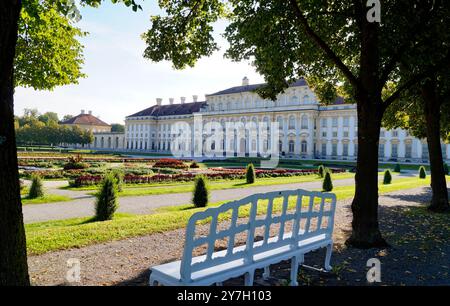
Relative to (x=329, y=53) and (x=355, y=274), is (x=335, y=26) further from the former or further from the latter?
(x=355, y=274)

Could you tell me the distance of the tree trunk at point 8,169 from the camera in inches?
121

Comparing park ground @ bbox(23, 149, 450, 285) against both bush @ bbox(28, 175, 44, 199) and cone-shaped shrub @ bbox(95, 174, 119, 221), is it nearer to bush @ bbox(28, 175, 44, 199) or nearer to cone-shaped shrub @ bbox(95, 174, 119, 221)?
cone-shaped shrub @ bbox(95, 174, 119, 221)

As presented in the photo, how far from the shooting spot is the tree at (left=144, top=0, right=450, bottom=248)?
6.73 metres

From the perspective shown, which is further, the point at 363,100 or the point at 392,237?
the point at 392,237

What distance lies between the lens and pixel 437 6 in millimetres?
7734

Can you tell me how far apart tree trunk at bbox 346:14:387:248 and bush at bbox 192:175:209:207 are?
5.44 m

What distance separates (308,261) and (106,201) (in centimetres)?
545

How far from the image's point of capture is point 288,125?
65.2 m

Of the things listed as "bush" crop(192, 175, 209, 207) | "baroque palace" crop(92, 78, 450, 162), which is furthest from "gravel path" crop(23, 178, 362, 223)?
"baroque palace" crop(92, 78, 450, 162)

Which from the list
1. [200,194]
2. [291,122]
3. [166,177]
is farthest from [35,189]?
[291,122]

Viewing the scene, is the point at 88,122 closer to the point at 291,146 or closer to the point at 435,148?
the point at 291,146

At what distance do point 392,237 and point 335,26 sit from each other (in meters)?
5.45

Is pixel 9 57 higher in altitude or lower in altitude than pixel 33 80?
lower

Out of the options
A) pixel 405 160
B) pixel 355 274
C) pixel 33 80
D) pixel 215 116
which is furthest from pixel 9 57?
pixel 215 116
